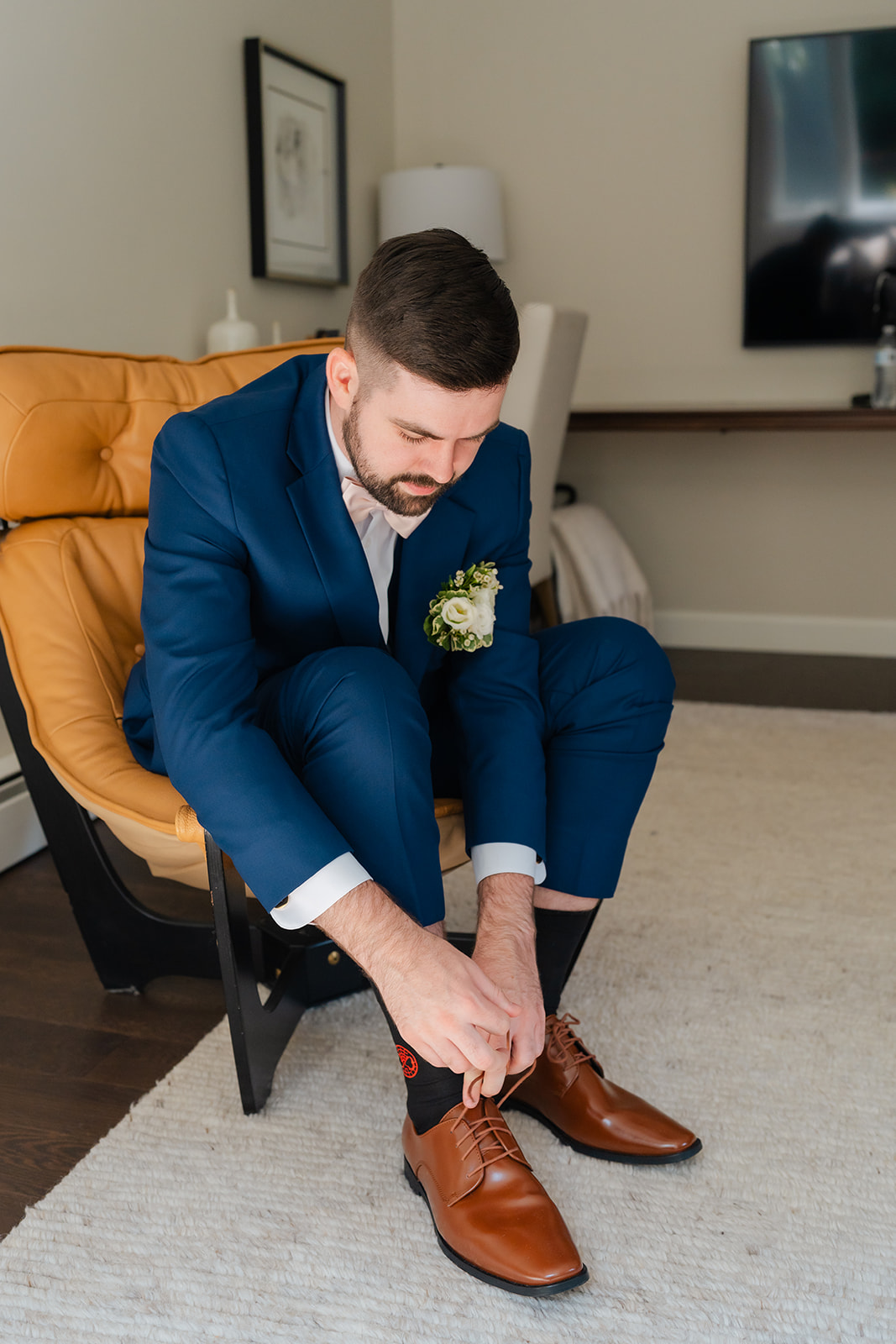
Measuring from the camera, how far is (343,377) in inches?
46.2

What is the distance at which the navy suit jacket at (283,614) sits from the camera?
42.6 inches

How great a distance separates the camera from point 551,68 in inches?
144

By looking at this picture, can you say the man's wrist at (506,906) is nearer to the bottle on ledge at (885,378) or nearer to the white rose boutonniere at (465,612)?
the white rose boutonniere at (465,612)

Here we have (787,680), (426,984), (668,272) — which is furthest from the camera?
(668,272)

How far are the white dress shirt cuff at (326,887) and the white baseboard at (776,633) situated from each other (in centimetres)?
303

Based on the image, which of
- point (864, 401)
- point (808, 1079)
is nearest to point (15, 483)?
point (808, 1079)

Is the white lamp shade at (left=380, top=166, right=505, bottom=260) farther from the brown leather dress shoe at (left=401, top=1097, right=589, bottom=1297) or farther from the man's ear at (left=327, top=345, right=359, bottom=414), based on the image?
the brown leather dress shoe at (left=401, top=1097, right=589, bottom=1297)

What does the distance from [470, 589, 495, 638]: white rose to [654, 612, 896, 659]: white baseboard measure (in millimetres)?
2765

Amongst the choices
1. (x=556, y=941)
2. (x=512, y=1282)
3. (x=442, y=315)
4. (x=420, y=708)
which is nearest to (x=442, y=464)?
(x=442, y=315)

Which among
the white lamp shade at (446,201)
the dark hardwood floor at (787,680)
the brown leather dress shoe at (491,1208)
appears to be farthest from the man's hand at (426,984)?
the white lamp shade at (446,201)

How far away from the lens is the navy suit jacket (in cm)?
108

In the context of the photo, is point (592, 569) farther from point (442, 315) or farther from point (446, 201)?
point (442, 315)

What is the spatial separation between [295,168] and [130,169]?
84 centimetres

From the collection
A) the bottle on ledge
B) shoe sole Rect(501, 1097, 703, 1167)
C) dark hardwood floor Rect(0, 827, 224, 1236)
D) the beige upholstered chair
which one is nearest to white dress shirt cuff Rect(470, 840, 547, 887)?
shoe sole Rect(501, 1097, 703, 1167)
